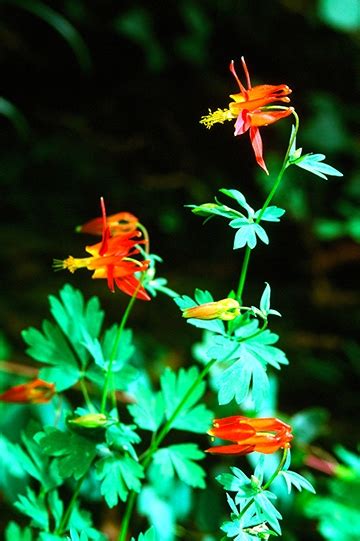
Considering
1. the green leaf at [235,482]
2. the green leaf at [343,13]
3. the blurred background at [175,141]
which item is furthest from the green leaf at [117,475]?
the green leaf at [343,13]

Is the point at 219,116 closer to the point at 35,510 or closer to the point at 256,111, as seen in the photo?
the point at 256,111

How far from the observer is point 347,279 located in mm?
2014

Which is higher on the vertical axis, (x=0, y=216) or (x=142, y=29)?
(x=142, y=29)

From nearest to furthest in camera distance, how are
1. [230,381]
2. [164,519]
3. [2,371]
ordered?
[230,381], [164,519], [2,371]

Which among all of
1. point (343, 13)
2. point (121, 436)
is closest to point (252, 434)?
point (121, 436)

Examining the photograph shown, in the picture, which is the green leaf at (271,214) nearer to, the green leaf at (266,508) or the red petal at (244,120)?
the red petal at (244,120)

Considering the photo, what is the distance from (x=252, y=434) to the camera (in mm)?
515

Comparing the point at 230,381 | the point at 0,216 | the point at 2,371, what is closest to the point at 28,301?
the point at 0,216

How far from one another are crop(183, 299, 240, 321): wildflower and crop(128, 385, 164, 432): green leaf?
171 mm

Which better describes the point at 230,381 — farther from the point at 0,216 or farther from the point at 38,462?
the point at 0,216

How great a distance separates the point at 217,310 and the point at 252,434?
95 mm

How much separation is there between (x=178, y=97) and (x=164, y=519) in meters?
1.33

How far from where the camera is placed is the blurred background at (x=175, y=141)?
1.91m

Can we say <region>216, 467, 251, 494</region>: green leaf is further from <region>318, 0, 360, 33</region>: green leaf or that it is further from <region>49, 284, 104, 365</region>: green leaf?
<region>318, 0, 360, 33</region>: green leaf
